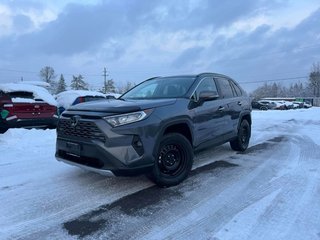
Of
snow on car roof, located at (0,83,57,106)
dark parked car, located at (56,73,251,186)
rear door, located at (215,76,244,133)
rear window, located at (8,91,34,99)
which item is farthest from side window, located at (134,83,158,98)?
rear window, located at (8,91,34,99)

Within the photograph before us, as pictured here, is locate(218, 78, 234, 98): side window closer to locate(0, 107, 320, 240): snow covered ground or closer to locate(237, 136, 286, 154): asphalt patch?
locate(0, 107, 320, 240): snow covered ground

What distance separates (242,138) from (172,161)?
10.5ft

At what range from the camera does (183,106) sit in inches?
197

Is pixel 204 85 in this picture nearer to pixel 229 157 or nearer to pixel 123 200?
pixel 229 157

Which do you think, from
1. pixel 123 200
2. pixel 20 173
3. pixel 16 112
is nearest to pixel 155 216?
pixel 123 200

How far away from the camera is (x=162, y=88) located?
5.84 meters

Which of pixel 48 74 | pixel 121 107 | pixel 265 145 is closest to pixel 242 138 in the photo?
pixel 265 145

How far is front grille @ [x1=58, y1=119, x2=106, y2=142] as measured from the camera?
417 cm

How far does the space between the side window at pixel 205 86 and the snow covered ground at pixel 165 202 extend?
139 centimetres

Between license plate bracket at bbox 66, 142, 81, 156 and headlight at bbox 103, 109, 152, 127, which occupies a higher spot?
headlight at bbox 103, 109, 152, 127

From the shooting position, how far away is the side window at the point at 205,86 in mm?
5414

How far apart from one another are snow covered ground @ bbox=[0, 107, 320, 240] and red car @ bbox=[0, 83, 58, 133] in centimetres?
216

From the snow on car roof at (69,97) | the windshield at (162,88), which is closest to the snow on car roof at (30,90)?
the snow on car roof at (69,97)

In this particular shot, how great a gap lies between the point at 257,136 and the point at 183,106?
A: 596cm
